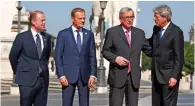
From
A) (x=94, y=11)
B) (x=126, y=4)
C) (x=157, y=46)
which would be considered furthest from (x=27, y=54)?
(x=94, y=11)

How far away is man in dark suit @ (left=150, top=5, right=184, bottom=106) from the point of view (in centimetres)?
696

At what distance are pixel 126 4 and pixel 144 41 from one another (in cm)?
2413

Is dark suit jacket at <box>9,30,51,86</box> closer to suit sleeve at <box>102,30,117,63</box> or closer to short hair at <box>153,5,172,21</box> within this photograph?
suit sleeve at <box>102,30,117,63</box>

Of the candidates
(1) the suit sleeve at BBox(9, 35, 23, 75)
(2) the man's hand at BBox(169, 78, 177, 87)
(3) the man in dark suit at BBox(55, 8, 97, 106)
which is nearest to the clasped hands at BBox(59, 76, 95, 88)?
(3) the man in dark suit at BBox(55, 8, 97, 106)

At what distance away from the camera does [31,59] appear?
7164 millimetres

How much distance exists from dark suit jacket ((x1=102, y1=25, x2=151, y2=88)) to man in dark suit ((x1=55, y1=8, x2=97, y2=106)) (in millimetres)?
263

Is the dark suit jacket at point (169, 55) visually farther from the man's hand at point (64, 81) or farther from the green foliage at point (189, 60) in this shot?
the green foliage at point (189, 60)

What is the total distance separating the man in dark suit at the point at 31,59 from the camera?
7152 millimetres

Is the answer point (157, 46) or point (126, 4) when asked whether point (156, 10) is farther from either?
point (126, 4)

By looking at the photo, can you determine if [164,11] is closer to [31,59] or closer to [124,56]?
[124,56]

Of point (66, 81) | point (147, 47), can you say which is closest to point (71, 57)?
point (66, 81)

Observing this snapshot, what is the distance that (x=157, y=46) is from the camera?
7.12 meters

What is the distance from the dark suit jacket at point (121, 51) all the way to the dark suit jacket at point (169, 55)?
0.88 ft

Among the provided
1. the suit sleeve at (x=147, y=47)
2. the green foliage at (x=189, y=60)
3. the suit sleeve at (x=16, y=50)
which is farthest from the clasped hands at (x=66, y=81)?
the green foliage at (x=189, y=60)
